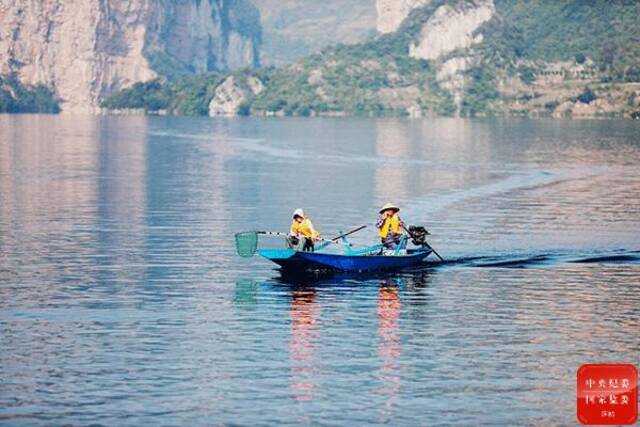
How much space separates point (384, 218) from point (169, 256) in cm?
1045

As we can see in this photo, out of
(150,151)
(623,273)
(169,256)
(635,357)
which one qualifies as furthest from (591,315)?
(150,151)

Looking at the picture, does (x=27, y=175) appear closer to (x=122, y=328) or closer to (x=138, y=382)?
(x=122, y=328)

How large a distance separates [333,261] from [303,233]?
6.23 ft

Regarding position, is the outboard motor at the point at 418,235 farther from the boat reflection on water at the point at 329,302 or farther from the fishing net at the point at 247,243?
the fishing net at the point at 247,243

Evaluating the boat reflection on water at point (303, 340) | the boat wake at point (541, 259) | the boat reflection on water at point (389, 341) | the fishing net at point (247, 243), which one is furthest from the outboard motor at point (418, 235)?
the boat reflection on water at point (303, 340)

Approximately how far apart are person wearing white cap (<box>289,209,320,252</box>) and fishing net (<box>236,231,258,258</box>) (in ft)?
4.81

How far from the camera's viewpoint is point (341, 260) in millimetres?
52375

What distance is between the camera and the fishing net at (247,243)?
5344 centimetres

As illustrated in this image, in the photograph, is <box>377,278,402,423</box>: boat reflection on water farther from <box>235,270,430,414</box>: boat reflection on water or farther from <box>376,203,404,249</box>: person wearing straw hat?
<box>376,203,404,249</box>: person wearing straw hat

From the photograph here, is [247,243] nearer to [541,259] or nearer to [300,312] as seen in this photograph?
[300,312]

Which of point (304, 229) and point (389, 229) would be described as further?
point (389, 229)

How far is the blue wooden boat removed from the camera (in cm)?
5172

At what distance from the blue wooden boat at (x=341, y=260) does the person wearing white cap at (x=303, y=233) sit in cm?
106

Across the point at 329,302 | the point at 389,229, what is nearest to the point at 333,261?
the point at 389,229
